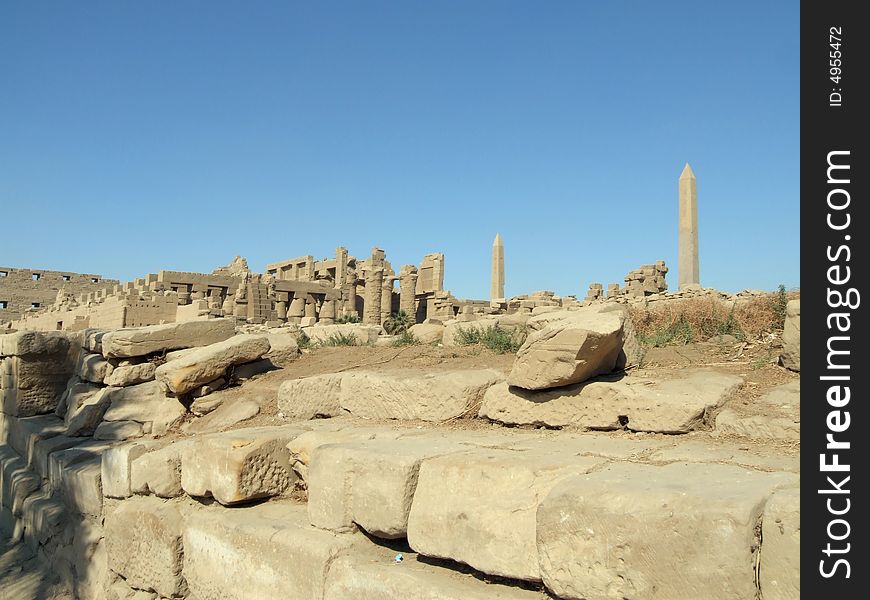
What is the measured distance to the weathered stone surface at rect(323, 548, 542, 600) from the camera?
2486 mm

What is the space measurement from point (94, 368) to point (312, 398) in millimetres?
3380

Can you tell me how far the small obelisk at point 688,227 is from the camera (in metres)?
21.5

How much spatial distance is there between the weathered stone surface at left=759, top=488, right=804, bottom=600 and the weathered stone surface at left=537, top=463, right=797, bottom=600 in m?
0.04

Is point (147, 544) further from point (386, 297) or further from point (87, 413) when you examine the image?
point (386, 297)

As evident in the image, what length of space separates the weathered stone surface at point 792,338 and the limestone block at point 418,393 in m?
1.73

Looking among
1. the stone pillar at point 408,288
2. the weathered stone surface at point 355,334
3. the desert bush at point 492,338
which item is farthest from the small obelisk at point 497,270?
the desert bush at point 492,338

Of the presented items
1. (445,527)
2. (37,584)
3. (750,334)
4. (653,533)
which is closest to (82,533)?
(37,584)

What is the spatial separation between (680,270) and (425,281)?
14075mm

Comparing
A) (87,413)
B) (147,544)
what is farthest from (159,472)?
(87,413)

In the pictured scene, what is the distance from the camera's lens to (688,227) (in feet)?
70.3

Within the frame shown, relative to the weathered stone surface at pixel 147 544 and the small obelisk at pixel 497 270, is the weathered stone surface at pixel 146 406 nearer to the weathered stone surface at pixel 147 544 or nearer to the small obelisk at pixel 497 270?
the weathered stone surface at pixel 147 544

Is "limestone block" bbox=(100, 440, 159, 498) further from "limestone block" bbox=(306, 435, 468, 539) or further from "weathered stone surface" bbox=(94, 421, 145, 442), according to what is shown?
"limestone block" bbox=(306, 435, 468, 539)
